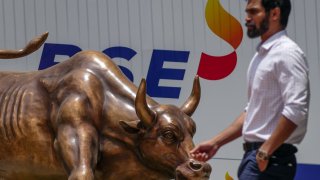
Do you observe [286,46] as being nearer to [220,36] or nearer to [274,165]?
[274,165]

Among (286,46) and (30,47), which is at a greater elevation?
(286,46)

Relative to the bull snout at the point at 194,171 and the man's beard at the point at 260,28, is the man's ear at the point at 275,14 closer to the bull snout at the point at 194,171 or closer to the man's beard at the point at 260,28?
the man's beard at the point at 260,28

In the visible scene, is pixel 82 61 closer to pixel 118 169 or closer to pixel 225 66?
pixel 118 169

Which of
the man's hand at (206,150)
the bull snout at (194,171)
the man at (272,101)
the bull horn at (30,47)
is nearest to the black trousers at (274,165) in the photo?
the man at (272,101)

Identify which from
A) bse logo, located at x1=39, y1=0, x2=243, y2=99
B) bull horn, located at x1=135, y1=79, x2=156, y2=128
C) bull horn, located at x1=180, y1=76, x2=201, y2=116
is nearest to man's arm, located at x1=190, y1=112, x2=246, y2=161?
bull horn, located at x1=135, y1=79, x2=156, y2=128

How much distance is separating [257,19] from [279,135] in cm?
71

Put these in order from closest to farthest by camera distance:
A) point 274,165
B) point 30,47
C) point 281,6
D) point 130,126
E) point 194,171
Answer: point 274,165 → point 281,6 → point 194,171 → point 130,126 → point 30,47

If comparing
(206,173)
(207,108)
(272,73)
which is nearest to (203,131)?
(207,108)

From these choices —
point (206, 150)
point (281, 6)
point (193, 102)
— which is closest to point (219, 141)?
point (206, 150)

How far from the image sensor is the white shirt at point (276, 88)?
20.9 feet

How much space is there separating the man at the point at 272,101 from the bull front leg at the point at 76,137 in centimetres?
384

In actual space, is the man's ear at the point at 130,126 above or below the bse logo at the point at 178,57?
above

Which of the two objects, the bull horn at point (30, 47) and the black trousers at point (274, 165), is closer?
the black trousers at point (274, 165)

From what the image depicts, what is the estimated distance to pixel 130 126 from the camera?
10.6m
